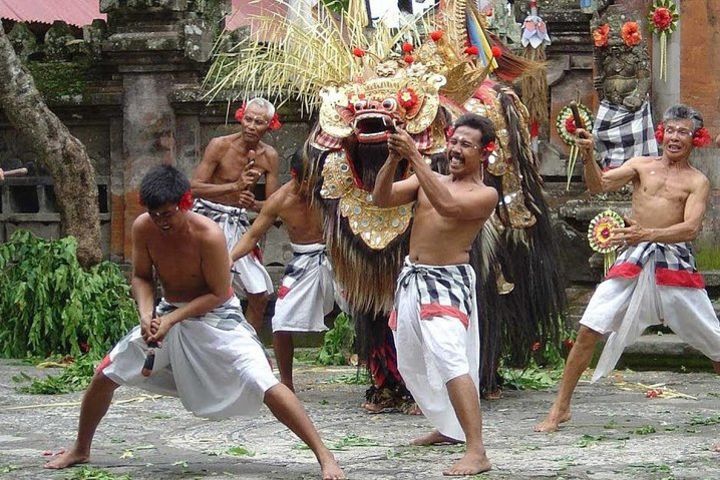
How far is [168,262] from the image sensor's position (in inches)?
259

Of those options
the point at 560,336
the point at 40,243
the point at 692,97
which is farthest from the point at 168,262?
the point at 692,97

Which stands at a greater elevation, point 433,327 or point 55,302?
point 433,327

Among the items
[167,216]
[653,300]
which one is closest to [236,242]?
[653,300]

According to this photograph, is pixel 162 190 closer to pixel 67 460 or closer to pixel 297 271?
pixel 67 460

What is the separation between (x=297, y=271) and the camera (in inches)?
369

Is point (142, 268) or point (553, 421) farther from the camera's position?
point (553, 421)

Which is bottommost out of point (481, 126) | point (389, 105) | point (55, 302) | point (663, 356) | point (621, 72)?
point (663, 356)

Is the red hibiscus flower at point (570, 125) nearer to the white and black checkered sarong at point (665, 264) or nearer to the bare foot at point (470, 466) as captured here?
the white and black checkered sarong at point (665, 264)

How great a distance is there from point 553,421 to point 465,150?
1.61 m

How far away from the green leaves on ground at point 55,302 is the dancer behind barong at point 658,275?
14.0 ft

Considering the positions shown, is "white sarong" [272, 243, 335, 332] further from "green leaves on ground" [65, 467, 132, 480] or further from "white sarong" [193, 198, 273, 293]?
"green leaves on ground" [65, 467, 132, 480]

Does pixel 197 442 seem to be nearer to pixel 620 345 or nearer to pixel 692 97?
pixel 620 345

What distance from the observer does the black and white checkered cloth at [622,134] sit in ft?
36.4

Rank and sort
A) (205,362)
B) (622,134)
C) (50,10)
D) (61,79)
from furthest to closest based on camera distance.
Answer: (50,10), (61,79), (622,134), (205,362)
